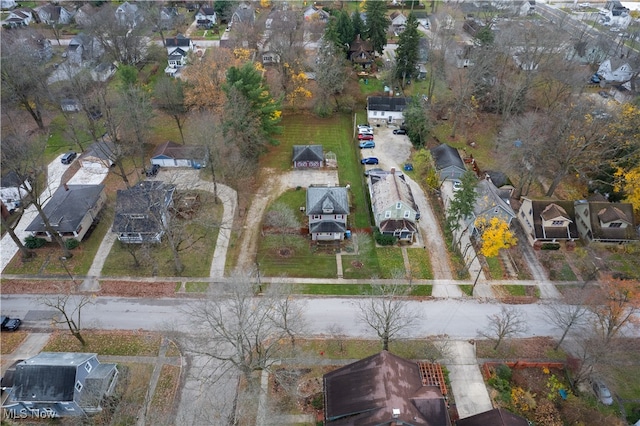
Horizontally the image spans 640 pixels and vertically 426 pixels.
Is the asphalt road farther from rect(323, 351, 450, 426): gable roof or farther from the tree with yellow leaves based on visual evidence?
rect(323, 351, 450, 426): gable roof

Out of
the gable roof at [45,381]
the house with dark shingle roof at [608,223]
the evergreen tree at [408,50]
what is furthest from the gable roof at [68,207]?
the house with dark shingle roof at [608,223]

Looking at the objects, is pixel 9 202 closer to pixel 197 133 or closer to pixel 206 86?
pixel 197 133

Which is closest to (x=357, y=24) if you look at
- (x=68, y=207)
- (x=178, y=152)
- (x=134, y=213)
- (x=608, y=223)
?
(x=178, y=152)

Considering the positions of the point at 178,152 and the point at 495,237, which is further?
the point at 178,152

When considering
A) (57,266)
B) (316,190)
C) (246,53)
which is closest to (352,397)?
(316,190)

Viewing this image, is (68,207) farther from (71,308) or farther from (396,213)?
(396,213)

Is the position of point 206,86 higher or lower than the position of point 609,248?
higher

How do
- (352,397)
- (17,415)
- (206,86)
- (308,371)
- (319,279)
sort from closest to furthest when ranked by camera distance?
1. (352,397)
2. (17,415)
3. (308,371)
4. (319,279)
5. (206,86)
